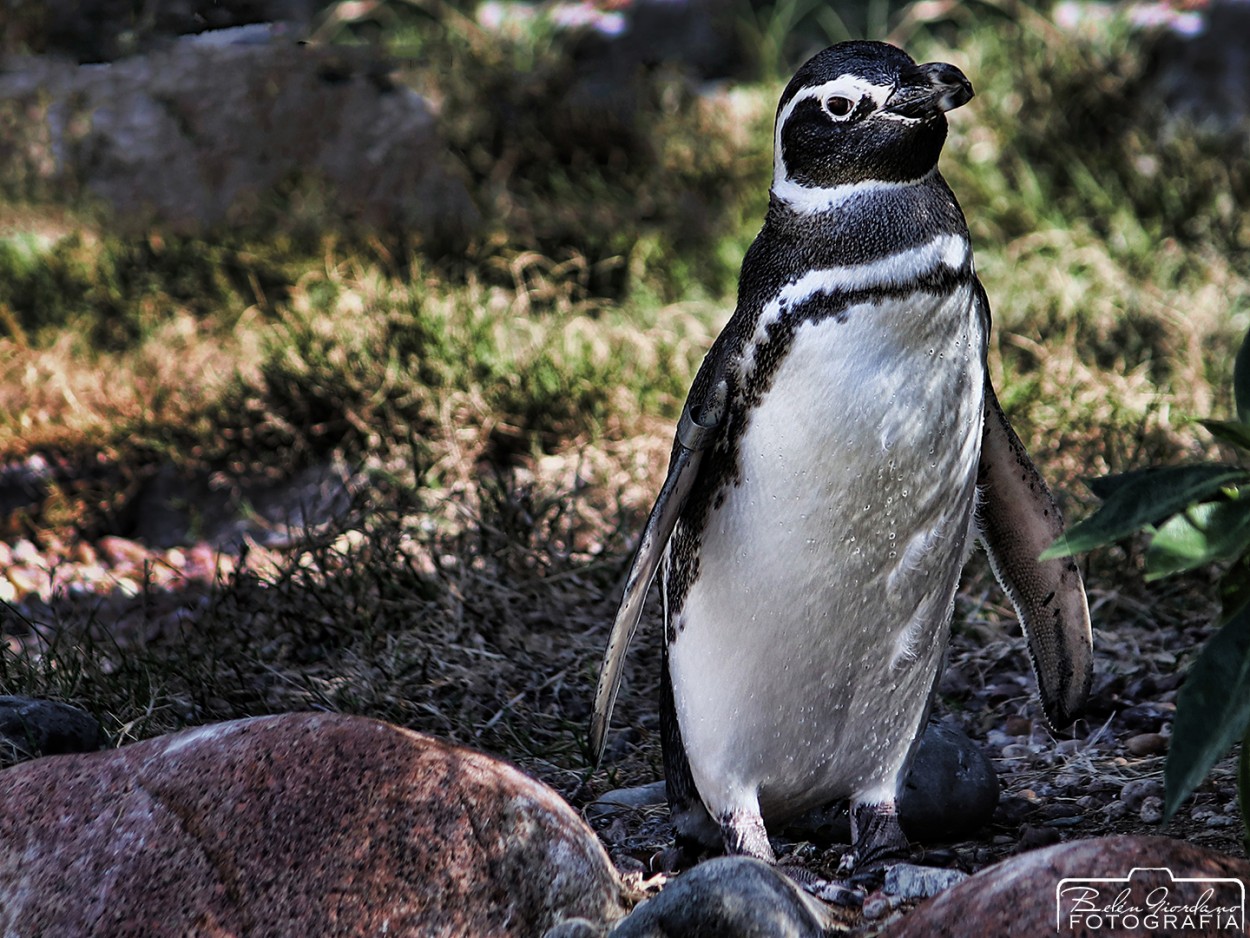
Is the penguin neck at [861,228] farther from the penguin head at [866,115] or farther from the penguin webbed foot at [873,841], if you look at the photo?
the penguin webbed foot at [873,841]

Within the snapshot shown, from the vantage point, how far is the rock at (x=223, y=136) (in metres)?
6.23

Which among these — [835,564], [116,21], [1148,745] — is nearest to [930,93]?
[835,564]

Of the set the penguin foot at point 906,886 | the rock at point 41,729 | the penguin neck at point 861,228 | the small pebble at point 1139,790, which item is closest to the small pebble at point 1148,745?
the small pebble at point 1139,790

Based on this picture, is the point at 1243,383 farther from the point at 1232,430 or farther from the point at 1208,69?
the point at 1208,69

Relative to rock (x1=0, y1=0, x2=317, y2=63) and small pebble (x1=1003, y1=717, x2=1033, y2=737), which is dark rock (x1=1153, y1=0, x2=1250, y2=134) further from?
small pebble (x1=1003, y1=717, x2=1033, y2=737)

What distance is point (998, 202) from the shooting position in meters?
5.70

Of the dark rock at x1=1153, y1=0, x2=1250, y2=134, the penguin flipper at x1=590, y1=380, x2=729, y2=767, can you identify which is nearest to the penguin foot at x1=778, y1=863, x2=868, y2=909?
the penguin flipper at x1=590, y1=380, x2=729, y2=767

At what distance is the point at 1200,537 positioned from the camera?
1.71m

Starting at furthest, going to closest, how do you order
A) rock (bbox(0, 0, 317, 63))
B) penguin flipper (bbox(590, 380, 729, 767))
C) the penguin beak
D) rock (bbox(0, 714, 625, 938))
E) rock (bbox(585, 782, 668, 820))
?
rock (bbox(0, 0, 317, 63)) < rock (bbox(585, 782, 668, 820)) < penguin flipper (bbox(590, 380, 729, 767)) < the penguin beak < rock (bbox(0, 714, 625, 938))

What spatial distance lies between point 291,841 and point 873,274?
1095 millimetres

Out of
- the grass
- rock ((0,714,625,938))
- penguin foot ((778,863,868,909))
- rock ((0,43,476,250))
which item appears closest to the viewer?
rock ((0,714,625,938))

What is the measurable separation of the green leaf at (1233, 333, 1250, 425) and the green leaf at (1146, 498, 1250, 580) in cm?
15

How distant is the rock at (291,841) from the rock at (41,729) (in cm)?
46

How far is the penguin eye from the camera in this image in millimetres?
2084
